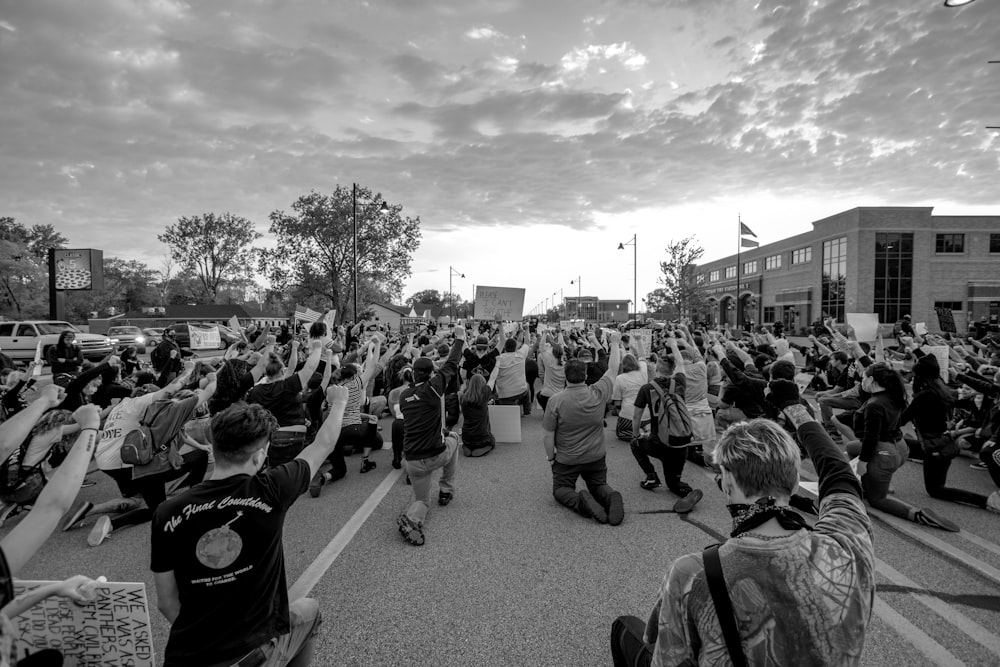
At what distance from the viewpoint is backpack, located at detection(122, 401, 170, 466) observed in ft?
15.2

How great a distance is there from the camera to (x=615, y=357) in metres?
5.62

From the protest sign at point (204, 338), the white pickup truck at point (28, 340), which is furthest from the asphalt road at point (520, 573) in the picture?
the white pickup truck at point (28, 340)

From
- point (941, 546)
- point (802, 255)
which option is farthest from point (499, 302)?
point (802, 255)

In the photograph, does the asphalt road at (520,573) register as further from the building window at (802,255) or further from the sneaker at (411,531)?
the building window at (802,255)

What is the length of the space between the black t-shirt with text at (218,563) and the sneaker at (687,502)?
164 inches

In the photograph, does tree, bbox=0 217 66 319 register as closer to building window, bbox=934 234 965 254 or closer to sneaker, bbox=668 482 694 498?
sneaker, bbox=668 482 694 498

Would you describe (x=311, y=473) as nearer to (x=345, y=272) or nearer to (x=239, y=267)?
(x=345, y=272)

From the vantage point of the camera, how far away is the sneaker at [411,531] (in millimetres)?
4445

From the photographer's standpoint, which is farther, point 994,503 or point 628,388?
point 628,388

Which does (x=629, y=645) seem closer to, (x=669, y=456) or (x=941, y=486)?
(x=669, y=456)

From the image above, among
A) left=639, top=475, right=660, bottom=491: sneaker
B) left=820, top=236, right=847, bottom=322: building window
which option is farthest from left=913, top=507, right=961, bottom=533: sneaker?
left=820, top=236, right=847, bottom=322: building window

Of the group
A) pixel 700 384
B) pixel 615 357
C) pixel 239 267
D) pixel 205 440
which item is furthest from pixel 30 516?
pixel 239 267

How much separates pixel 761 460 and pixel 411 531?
354 centimetres

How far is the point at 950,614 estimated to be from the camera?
3.31m
